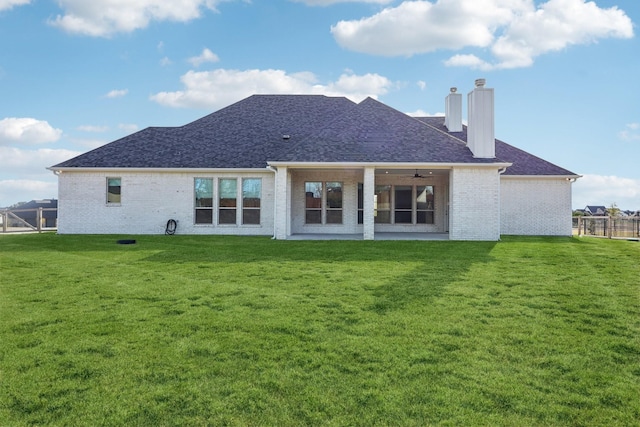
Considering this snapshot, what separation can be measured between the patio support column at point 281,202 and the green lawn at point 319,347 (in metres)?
6.91

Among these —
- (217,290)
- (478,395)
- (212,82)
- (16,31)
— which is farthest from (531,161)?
(16,31)

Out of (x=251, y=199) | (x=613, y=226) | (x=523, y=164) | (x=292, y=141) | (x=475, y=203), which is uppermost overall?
(x=292, y=141)

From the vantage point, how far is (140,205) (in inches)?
703

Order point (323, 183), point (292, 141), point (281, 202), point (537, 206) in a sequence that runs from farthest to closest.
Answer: point (292, 141), point (323, 183), point (537, 206), point (281, 202)

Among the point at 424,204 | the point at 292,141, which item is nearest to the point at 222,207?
the point at 292,141

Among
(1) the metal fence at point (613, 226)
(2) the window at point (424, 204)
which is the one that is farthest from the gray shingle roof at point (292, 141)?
(1) the metal fence at point (613, 226)

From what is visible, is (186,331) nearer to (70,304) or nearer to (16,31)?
(70,304)

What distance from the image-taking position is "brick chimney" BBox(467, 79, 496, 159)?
1561 centimetres

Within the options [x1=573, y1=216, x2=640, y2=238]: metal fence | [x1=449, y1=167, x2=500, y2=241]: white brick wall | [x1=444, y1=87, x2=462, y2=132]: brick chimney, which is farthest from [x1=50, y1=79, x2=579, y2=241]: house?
[x1=444, y1=87, x2=462, y2=132]: brick chimney

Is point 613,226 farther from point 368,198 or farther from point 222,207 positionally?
point 222,207

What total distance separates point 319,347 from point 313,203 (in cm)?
1466

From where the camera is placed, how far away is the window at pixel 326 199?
18.6m

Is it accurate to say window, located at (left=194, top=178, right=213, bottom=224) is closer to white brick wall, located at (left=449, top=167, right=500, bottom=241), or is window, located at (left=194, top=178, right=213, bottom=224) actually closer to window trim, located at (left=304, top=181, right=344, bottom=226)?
window trim, located at (left=304, top=181, right=344, bottom=226)

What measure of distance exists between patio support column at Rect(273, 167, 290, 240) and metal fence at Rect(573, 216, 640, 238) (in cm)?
1445
